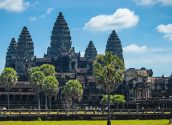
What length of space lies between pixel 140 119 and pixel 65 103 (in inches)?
3867

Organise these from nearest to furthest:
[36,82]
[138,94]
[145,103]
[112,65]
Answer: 1. [112,65]
2. [145,103]
3. [36,82]
4. [138,94]

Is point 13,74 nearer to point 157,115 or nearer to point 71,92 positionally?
point 71,92

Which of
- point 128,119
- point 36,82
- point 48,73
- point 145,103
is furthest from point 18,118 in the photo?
point 48,73

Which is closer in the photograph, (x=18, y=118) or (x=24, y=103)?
(x=18, y=118)

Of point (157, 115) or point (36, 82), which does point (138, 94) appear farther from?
point (157, 115)

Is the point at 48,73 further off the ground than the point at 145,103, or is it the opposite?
the point at 48,73

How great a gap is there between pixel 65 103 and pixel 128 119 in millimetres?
97682

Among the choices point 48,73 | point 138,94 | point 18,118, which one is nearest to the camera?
point 18,118

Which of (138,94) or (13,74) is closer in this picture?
(13,74)

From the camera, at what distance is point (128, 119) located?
9356 centimetres

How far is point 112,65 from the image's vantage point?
78750 mm

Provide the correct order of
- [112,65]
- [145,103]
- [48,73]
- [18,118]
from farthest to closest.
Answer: [48,73], [145,103], [18,118], [112,65]

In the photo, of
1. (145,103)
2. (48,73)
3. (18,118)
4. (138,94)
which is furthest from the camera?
(138,94)

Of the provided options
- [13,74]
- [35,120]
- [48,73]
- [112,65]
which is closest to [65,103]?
[48,73]
